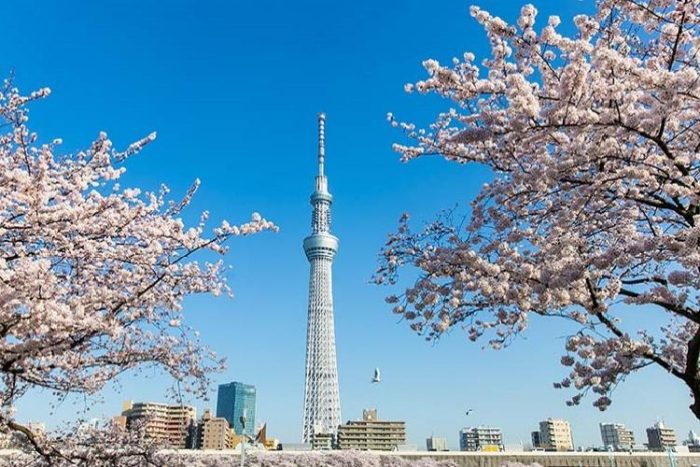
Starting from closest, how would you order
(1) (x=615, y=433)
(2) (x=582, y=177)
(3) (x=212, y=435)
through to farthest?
(2) (x=582, y=177)
(3) (x=212, y=435)
(1) (x=615, y=433)

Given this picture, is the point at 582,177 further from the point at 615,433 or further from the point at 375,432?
the point at 615,433

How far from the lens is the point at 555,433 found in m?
110

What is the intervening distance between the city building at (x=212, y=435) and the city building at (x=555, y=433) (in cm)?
6077

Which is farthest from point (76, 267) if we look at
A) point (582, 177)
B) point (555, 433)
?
point (555, 433)

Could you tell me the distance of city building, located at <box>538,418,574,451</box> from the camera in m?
107

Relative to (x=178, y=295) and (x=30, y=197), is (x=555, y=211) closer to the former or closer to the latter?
(x=178, y=295)

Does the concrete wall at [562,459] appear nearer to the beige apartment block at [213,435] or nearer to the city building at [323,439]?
the city building at [323,439]

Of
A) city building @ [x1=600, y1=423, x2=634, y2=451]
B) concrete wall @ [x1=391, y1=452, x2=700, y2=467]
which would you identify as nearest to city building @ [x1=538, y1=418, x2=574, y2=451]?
city building @ [x1=600, y1=423, x2=634, y2=451]

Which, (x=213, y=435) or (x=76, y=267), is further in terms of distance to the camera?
(x=213, y=435)

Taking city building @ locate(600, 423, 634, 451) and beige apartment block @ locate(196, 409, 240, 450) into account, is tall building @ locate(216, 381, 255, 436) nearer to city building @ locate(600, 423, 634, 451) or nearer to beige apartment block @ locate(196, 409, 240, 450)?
beige apartment block @ locate(196, 409, 240, 450)

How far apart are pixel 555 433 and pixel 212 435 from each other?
68637 millimetres

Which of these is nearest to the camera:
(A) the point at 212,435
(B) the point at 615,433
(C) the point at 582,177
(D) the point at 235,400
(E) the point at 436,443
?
(C) the point at 582,177

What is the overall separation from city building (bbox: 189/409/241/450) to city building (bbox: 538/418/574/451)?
199 feet

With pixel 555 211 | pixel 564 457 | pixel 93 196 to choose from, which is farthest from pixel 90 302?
pixel 564 457
